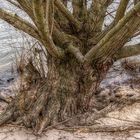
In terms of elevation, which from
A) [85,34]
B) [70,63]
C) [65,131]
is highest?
[85,34]

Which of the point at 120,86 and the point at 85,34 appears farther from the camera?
the point at 120,86

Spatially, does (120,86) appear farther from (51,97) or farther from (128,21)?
(128,21)

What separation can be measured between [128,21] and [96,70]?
88 cm

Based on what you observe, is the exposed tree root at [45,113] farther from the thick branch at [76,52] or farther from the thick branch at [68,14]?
the thick branch at [68,14]

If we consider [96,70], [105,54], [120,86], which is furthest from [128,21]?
[120,86]

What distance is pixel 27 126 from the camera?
4.59 m

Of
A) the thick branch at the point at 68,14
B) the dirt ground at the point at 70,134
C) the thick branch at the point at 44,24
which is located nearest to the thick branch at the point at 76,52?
the thick branch at the point at 44,24

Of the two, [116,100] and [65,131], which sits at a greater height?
[116,100]

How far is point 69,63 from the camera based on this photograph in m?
4.81

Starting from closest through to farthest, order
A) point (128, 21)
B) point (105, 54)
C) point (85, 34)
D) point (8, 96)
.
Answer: point (128, 21) → point (105, 54) → point (85, 34) → point (8, 96)

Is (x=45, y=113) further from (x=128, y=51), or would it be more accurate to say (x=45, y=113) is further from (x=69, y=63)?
(x=128, y=51)

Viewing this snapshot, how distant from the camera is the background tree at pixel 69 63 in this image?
14.7ft

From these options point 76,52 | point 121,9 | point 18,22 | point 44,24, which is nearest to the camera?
point 44,24

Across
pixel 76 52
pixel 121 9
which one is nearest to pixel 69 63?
pixel 76 52
